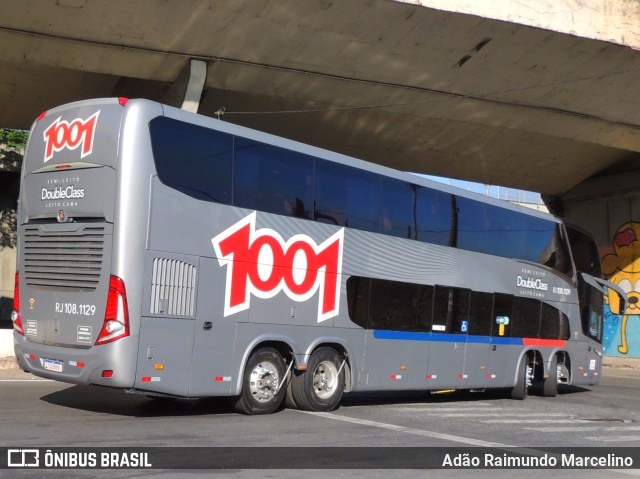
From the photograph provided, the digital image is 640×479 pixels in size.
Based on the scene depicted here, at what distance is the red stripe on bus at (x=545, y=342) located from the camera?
17250 millimetres

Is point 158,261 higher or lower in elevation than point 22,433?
higher

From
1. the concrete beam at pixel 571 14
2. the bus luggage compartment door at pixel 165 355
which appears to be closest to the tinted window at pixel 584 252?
the concrete beam at pixel 571 14

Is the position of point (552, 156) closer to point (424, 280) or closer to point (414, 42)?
point (414, 42)

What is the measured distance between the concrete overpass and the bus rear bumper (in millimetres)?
8787

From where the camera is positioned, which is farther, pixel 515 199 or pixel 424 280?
pixel 515 199

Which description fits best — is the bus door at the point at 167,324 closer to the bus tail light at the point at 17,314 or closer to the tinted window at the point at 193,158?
the tinted window at the point at 193,158

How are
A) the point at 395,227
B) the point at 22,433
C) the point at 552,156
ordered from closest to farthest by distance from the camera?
the point at 22,433 → the point at 395,227 → the point at 552,156

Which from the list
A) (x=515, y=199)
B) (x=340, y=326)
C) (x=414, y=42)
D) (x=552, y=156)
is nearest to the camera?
(x=340, y=326)

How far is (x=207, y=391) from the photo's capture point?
10.6 meters

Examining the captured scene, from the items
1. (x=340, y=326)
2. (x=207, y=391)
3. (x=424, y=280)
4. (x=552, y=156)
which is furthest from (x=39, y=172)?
(x=552, y=156)

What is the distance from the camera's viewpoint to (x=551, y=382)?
58.6 feet

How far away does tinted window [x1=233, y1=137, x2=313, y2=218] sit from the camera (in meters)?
11.2

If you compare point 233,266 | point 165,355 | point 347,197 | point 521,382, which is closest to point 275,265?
point 233,266

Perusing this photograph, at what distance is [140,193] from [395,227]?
5213mm
